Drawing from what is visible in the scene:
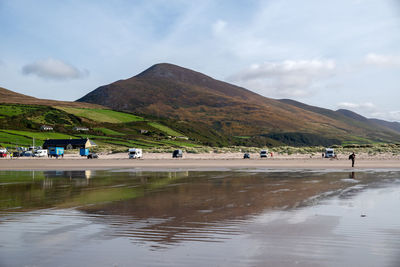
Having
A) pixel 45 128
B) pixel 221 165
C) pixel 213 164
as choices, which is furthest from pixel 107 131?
pixel 221 165

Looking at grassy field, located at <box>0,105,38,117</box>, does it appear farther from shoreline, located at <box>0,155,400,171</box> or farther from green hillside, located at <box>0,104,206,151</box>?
shoreline, located at <box>0,155,400,171</box>

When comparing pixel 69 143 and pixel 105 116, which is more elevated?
pixel 105 116

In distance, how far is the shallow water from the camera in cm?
883

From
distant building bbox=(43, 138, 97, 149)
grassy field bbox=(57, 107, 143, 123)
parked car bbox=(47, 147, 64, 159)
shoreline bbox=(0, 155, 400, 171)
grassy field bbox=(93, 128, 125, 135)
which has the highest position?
grassy field bbox=(57, 107, 143, 123)

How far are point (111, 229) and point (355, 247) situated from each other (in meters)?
6.78

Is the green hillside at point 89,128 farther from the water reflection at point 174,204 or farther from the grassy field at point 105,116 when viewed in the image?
the water reflection at point 174,204

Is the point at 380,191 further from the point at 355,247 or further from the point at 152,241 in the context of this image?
the point at 152,241

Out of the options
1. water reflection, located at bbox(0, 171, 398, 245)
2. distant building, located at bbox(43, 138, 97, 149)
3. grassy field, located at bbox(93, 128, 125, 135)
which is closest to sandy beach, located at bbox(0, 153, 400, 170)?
water reflection, located at bbox(0, 171, 398, 245)

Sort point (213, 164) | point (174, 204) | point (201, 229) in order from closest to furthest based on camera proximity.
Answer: point (201, 229)
point (174, 204)
point (213, 164)

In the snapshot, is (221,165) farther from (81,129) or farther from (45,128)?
(45,128)

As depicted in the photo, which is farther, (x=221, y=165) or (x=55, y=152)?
(x=55, y=152)

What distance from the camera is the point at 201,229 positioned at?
11.8 m

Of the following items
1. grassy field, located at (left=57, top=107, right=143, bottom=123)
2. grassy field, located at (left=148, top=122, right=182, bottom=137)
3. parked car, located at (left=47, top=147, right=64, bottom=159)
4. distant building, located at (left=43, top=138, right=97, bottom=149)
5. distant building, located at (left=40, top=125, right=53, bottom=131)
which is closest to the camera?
parked car, located at (left=47, top=147, right=64, bottom=159)

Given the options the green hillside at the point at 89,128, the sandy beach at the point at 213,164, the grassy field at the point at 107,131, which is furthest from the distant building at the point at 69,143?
the sandy beach at the point at 213,164
